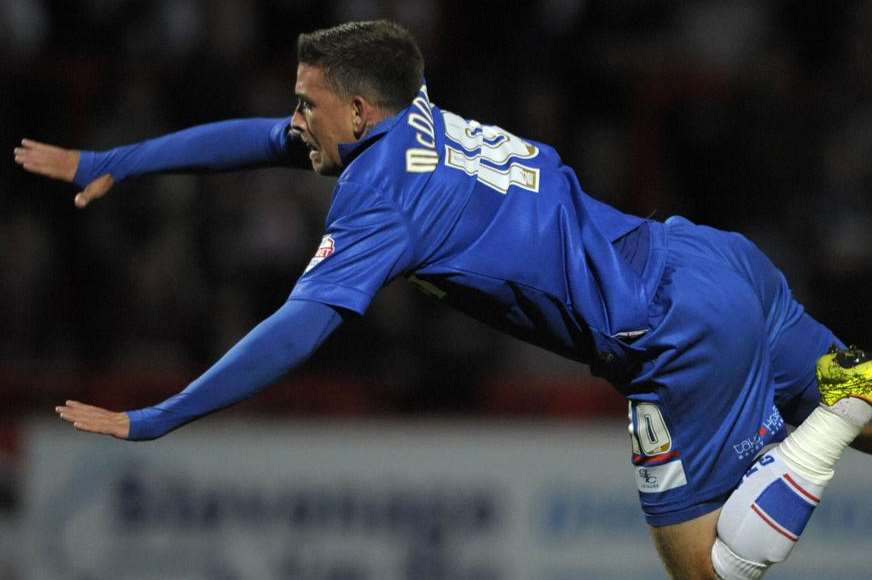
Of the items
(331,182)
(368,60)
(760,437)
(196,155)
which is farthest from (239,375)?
(331,182)

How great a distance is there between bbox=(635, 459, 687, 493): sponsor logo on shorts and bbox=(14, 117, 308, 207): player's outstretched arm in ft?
4.47

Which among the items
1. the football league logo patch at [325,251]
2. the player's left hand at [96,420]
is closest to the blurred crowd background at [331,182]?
the football league logo patch at [325,251]

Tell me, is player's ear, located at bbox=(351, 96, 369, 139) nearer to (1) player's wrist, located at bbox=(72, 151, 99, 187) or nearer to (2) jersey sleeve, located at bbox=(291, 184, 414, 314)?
(2) jersey sleeve, located at bbox=(291, 184, 414, 314)

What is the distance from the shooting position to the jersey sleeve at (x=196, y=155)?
4402mm

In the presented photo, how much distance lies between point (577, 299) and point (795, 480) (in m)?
0.78

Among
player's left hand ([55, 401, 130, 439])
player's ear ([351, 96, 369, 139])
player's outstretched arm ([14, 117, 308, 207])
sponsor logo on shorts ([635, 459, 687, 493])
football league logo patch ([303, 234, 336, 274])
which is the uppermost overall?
player's ear ([351, 96, 369, 139])

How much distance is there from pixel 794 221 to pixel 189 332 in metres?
3.10

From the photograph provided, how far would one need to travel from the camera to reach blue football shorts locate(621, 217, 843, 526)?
3920 millimetres

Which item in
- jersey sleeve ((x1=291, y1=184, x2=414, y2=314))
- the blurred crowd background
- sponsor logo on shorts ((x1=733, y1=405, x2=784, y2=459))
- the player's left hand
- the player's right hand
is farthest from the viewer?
the blurred crowd background

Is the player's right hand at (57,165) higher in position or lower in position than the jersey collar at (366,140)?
lower

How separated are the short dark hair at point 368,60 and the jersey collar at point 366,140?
2.0 inches

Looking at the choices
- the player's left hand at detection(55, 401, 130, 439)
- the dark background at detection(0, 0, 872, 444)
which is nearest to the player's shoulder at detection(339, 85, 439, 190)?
the player's left hand at detection(55, 401, 130, 439)

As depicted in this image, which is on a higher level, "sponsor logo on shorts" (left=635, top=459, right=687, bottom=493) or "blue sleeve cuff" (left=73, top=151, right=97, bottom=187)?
"blue sleeve cuff" (left=73, top=151, right=97, bottom=187)

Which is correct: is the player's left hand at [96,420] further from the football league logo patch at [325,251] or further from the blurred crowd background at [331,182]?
the blurred crowd background at [331,182]
